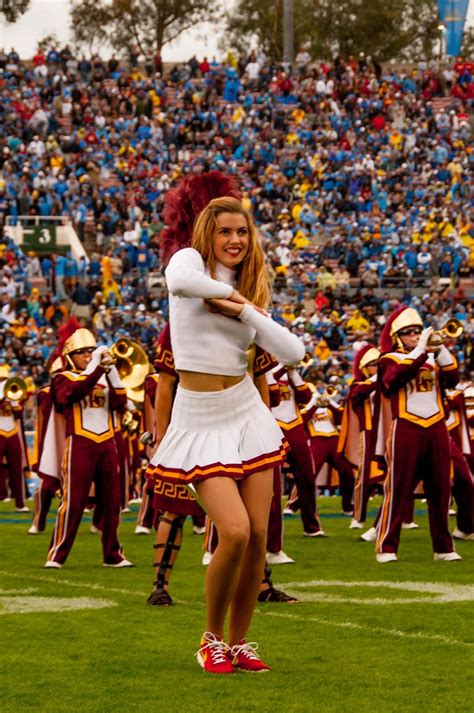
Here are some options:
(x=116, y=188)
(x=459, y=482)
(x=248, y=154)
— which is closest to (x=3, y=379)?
(x=459, y=482)

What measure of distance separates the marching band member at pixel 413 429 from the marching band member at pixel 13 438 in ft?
23.9

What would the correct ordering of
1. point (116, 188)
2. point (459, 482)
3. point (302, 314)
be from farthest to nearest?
point (116, 188) < point (302, 314) < point (459, 482)

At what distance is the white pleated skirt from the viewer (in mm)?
5980

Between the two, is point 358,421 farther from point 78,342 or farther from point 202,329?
point 202,329

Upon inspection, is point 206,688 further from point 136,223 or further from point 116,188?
point 116,188

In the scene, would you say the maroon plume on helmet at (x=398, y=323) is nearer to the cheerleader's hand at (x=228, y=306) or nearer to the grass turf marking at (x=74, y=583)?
the grass turf marking at (x=74, y=583)

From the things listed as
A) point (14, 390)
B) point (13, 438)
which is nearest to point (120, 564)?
point (14, 390)

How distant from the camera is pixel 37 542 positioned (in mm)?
12945

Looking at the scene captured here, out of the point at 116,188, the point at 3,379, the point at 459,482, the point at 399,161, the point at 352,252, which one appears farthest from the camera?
the point at 399,161

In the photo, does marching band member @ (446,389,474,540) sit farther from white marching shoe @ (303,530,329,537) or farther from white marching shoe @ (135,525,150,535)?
white marching shoe @ (135,525,150,535)

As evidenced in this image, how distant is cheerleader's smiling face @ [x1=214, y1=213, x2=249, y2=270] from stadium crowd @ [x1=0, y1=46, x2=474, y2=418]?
18475 millimetres

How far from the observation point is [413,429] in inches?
410

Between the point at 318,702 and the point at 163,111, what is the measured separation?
31968mm

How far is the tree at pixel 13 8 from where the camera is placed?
5522cm
